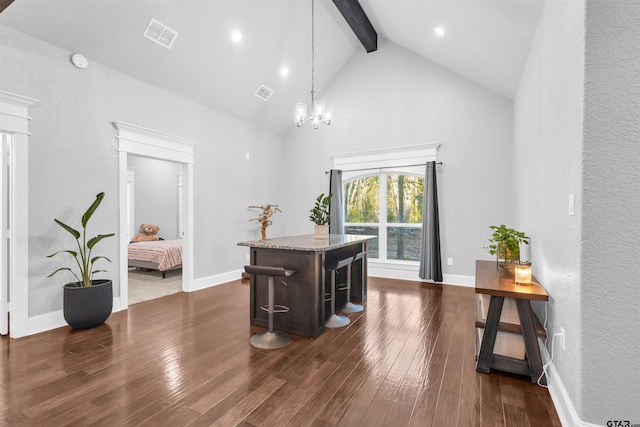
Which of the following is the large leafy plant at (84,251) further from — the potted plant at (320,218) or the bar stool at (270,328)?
the potted plant at (320,218)

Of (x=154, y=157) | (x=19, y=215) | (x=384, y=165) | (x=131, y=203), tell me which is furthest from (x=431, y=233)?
(x=131, y=203)

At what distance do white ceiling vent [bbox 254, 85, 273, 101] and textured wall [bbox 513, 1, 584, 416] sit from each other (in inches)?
154

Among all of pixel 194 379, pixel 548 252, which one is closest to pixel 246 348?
pixel 194 379

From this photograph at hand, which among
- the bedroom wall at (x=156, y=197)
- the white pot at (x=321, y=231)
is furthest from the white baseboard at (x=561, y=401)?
the bedroom wall at (x=156, y=197)

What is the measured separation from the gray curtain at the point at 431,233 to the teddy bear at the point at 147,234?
238 inches

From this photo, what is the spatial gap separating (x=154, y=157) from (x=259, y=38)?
2.30 meters

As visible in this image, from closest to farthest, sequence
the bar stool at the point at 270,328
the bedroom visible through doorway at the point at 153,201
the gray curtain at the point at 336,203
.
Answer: the bar stool at the point at 270,328 < the gray curtain at the point at 336,203 < the bedroom visible through doorway at the point at 153,201

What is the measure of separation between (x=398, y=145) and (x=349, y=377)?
14.0 ft

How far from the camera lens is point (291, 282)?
3.19 m

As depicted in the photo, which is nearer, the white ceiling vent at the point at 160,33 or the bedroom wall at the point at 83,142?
the bedroom wall at the point at 83,142

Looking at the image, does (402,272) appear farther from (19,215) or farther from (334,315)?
(19,215)

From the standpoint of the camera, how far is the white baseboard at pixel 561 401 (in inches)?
64.3

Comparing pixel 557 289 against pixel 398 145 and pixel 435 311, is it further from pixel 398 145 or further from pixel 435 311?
pixel 398 145

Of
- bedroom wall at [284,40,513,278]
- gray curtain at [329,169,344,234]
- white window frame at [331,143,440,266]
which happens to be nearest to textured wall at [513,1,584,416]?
bedroom wall at [284,40,513,278]
